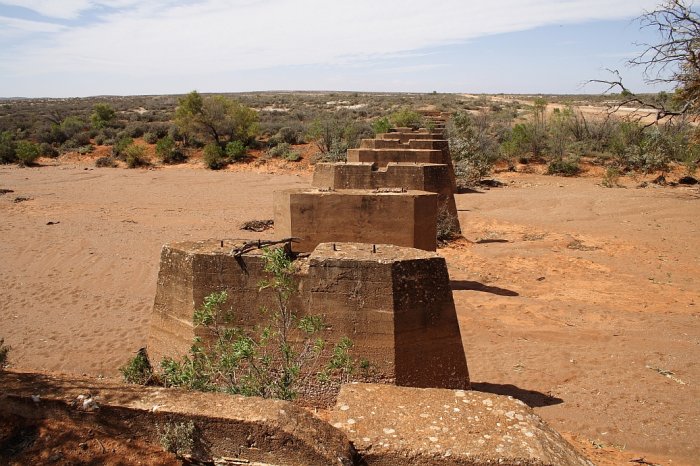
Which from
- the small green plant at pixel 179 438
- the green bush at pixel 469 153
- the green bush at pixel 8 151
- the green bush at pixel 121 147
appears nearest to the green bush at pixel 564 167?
the green bush at pixel 469 153

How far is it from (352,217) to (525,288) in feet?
16.4

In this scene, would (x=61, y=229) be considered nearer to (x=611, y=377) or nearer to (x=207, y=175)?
(x=207, y=175)

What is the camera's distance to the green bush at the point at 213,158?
29.2m

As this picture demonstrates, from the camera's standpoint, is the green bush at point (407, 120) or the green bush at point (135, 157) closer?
the green bush at point (135, 157)

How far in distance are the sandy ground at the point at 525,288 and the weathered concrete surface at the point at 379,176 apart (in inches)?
89.8

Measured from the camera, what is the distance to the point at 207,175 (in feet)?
88.9

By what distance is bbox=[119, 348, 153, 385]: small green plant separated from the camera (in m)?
5.98

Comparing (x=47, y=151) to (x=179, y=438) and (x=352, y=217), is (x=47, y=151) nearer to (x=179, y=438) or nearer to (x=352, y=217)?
(x=352, y=217)

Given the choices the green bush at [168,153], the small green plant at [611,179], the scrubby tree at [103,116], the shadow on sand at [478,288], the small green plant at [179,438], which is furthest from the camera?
the scrubby tree at [103,116]

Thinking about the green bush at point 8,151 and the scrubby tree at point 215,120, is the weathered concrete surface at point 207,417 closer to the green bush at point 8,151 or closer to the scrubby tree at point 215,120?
the scrubby tree at point 215,120

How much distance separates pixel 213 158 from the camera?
2919cm

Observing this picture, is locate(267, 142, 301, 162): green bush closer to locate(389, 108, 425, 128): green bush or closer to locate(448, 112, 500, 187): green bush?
locate(389, 108, 425, 128): green bush

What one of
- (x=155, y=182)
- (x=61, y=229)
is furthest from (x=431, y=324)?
(x=155, y=182)

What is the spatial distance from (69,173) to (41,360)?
21.9 metres
